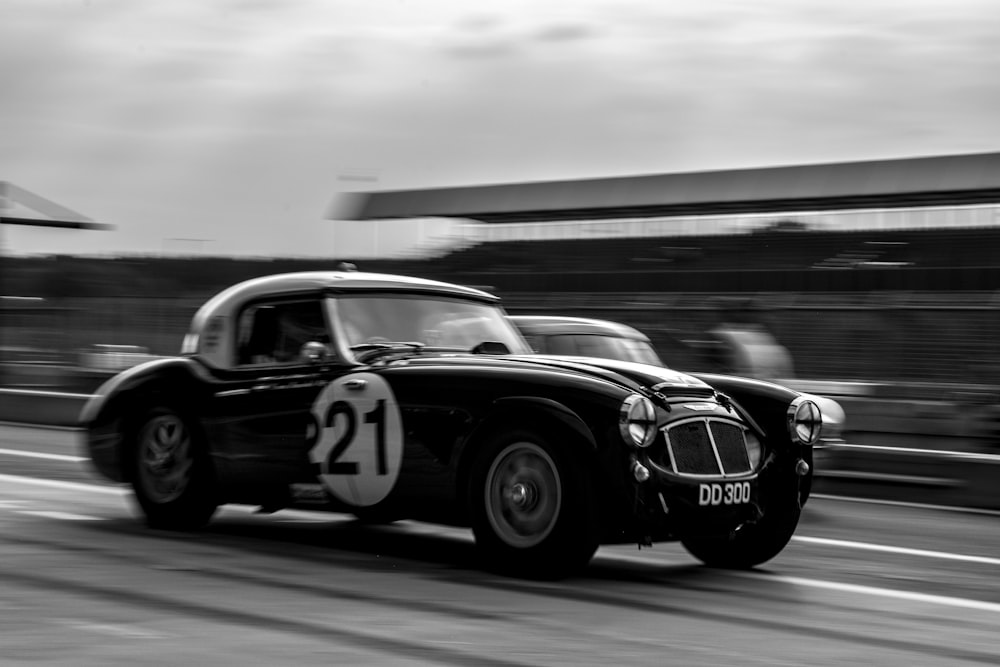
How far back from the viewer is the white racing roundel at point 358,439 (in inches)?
262

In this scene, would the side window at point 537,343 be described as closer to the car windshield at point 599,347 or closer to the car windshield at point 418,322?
the car windshield at point 599,347

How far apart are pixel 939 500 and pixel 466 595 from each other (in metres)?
A: 6.55

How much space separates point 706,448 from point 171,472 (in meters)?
3.18

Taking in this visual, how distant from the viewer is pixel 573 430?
19.6ft

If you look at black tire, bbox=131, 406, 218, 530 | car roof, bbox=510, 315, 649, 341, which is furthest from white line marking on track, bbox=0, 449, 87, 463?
black tire, bbox=131, 406, 218, 530

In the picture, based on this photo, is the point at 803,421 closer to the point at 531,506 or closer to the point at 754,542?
the point at 754,542

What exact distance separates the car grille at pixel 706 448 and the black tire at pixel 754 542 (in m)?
0.47

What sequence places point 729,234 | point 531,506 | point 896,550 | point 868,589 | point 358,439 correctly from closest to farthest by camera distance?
point 531,506
point 868,589
point 358,439
point 896,550
point 729,234

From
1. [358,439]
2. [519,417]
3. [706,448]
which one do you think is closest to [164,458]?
[358,439]

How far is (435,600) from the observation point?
5637 millimetres

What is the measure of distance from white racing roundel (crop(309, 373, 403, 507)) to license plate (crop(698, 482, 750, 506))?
4.82ft

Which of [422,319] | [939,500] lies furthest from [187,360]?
[939,500]

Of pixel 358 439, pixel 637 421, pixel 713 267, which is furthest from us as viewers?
pixel 713 267

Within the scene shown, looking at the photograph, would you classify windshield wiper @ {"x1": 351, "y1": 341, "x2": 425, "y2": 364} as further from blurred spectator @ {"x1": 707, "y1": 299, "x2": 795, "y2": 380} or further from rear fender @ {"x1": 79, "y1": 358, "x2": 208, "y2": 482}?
blurred spectator @ {"x1": 707, "y1": 299, "x2": 795, "y2": 380}
